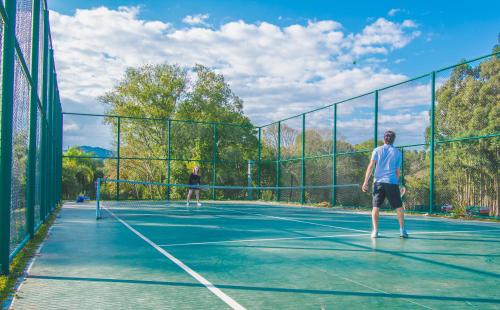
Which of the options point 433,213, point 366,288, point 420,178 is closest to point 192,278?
point 366,288

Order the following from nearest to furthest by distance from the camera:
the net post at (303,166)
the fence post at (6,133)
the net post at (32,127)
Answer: the fence post at (6,133) → the net post at (32,127) → the net post at (303,166)

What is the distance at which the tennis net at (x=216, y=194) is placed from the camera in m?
16.7

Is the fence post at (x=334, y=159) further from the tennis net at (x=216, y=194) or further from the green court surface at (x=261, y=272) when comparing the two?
the green court surface at (x=261, y=272)

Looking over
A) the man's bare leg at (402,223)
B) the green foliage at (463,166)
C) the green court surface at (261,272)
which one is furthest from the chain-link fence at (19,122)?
the green foliage at (463,166)

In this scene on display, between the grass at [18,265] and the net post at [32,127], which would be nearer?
the grass at [18,265]

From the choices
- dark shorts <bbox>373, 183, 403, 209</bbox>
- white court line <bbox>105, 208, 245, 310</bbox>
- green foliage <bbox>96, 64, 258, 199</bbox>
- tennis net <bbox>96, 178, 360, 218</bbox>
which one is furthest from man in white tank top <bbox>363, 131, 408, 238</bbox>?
green foliage <bbox>96, 64, 258, 199</bbox>

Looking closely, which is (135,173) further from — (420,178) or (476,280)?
(476,280)

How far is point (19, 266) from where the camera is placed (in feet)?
15.5

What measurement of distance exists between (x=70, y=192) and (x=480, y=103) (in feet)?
104

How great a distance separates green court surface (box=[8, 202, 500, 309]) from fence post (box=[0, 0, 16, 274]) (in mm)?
415

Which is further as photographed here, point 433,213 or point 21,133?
point 433,213

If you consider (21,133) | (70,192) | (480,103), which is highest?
(480,103)

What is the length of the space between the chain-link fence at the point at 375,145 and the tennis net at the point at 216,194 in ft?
0.28

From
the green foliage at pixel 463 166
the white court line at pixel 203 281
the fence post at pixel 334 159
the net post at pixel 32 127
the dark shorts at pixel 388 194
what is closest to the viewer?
the white court line at pixel 203 281
